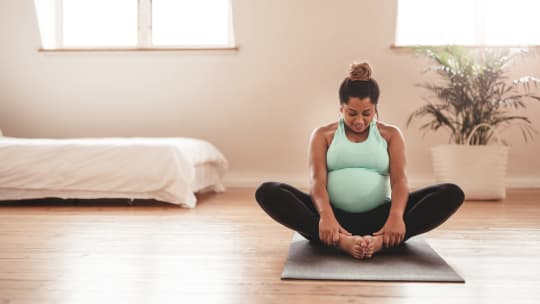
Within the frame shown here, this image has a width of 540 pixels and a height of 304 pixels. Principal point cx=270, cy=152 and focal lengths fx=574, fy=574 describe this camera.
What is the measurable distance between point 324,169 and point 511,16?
3.17m

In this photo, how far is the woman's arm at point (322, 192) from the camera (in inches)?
75.1

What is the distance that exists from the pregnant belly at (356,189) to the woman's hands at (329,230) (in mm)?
172

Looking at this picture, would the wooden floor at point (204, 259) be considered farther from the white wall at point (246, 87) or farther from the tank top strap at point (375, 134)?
the white wall at point (246, 87)

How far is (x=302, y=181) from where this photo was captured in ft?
15.2

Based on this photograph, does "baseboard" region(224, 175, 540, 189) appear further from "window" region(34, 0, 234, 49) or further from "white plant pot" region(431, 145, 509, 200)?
"window" region(34, 0, 234, 49)

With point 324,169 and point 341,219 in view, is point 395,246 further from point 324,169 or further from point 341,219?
point 324,169

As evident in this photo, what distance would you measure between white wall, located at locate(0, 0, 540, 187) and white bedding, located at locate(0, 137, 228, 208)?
40.8 inches

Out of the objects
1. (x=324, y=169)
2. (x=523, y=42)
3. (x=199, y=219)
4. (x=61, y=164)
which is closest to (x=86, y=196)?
(x=61, y=164)

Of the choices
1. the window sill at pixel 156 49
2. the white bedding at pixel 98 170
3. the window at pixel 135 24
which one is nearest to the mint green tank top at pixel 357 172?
the white bedding at pixel 98 170

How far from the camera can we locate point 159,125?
467 cm

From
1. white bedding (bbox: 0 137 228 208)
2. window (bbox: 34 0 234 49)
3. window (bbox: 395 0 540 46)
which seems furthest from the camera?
window (bbox: 34 0 234 49)

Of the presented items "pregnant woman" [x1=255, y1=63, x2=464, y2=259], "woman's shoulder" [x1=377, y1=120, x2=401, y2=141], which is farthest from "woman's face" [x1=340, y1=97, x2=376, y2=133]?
"woman's shoulder" [x1=377, y1=120, x2=401, y2=141]

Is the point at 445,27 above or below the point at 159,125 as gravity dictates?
above

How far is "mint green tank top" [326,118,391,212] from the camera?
81.4 inches
